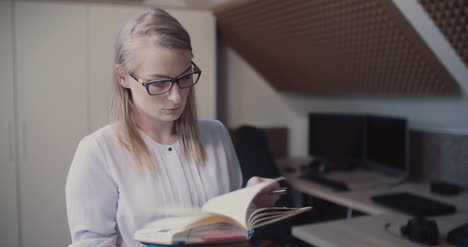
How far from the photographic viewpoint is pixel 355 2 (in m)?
2.07

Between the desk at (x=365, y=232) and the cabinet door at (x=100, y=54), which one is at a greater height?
the cabinet door at (x=100, y=54)

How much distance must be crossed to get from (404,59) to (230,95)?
1.47 m

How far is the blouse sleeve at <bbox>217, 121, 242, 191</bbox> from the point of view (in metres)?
1.08

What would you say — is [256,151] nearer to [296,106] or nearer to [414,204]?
[414,204]

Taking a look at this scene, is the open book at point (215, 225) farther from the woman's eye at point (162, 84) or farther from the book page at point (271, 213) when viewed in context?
the woman's eye at point (162, 84)

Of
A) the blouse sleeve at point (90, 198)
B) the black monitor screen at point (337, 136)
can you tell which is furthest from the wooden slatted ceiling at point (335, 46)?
the blouse sleeve at point (90, 198)

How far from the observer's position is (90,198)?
0.85 m

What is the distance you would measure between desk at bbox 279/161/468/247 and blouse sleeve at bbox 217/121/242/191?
63 cm

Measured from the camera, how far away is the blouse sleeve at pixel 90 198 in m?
0.85

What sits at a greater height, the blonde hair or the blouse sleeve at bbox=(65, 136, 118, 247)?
the blonde hair

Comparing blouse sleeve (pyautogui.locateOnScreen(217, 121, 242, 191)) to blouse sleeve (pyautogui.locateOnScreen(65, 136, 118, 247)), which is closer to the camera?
blouse sleeve (pyautogui.locateOnScreen(65, 136, 118, 247))

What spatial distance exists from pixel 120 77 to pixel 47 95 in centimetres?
174

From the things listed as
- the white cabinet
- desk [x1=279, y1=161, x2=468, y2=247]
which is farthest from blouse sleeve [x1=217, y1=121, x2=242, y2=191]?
the white cabinet

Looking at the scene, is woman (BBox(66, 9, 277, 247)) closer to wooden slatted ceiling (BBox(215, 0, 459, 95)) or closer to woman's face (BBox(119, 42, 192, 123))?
woman's face (BBox(119, 42, 192, 123))
